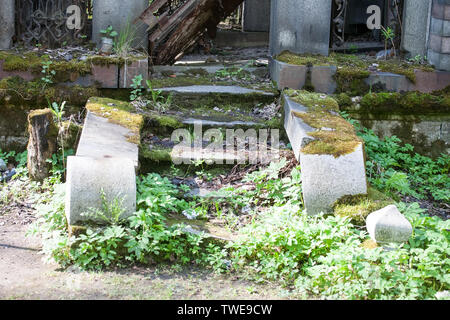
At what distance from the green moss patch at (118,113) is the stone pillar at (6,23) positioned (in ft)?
5.58

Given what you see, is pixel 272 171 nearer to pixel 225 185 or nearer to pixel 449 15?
pixel 225 185

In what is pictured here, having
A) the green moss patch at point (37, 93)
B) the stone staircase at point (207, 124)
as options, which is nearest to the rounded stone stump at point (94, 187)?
the stone staircase at point (207, 124)

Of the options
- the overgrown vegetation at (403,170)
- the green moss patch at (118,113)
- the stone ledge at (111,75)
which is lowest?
the overgrown vegetation at (403,170)

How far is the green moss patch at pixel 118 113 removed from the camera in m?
6.13

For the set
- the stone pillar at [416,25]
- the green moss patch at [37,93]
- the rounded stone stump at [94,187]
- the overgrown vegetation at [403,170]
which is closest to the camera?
the rounded stone stump at [94,187]

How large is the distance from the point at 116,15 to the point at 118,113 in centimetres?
180

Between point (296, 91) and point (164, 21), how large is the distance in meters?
2.12

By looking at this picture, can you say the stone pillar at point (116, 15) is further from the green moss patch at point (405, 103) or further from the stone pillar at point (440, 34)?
the stone pillar at point (440, 34)

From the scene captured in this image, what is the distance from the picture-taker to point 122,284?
4328 millimetres

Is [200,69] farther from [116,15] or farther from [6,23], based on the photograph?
[6,23]

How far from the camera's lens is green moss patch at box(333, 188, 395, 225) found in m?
4.97

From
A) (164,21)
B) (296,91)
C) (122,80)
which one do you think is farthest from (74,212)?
(164,21)

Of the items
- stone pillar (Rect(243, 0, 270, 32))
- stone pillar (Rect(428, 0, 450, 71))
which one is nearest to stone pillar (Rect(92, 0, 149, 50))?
stone pillar (Rect(428, 0, 450, 71))

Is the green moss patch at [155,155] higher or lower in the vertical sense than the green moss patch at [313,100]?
lower
